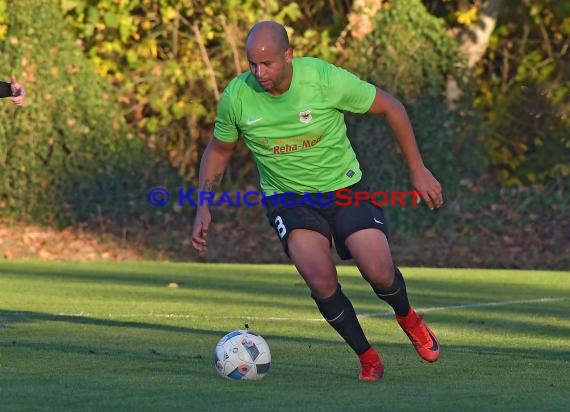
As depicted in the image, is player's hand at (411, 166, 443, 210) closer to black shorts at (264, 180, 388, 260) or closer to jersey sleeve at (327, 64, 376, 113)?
black shorts at (264, 180, 388, 260)

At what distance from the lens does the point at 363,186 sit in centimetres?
922

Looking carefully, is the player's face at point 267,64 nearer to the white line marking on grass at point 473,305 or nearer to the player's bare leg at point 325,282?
the player's bare leg at point 325,282

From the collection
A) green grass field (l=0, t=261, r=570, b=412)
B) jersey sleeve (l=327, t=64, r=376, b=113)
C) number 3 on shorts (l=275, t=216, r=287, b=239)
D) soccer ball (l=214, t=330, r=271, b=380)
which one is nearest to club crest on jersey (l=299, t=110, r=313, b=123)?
jersey sleeve (l=327, t=64, r=376, b=113)

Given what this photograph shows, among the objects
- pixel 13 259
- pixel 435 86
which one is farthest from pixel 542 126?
pixel 13 259

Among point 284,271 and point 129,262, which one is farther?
point 129,262

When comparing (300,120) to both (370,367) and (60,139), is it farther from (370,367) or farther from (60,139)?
(60,139)

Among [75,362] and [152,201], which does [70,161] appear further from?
[75,362]

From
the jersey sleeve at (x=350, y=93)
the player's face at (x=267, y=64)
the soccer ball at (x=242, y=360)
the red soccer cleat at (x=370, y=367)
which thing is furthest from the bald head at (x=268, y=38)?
the red soccer cleat at (x=370, y=367)

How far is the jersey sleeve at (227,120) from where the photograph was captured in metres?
8.95

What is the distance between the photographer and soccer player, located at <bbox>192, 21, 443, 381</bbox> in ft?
28.8

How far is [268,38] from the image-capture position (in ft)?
28.0

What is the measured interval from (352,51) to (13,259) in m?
6.54

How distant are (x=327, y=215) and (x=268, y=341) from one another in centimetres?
232

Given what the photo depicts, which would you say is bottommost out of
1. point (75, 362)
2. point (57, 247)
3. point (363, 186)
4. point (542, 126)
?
point (57, 247)
